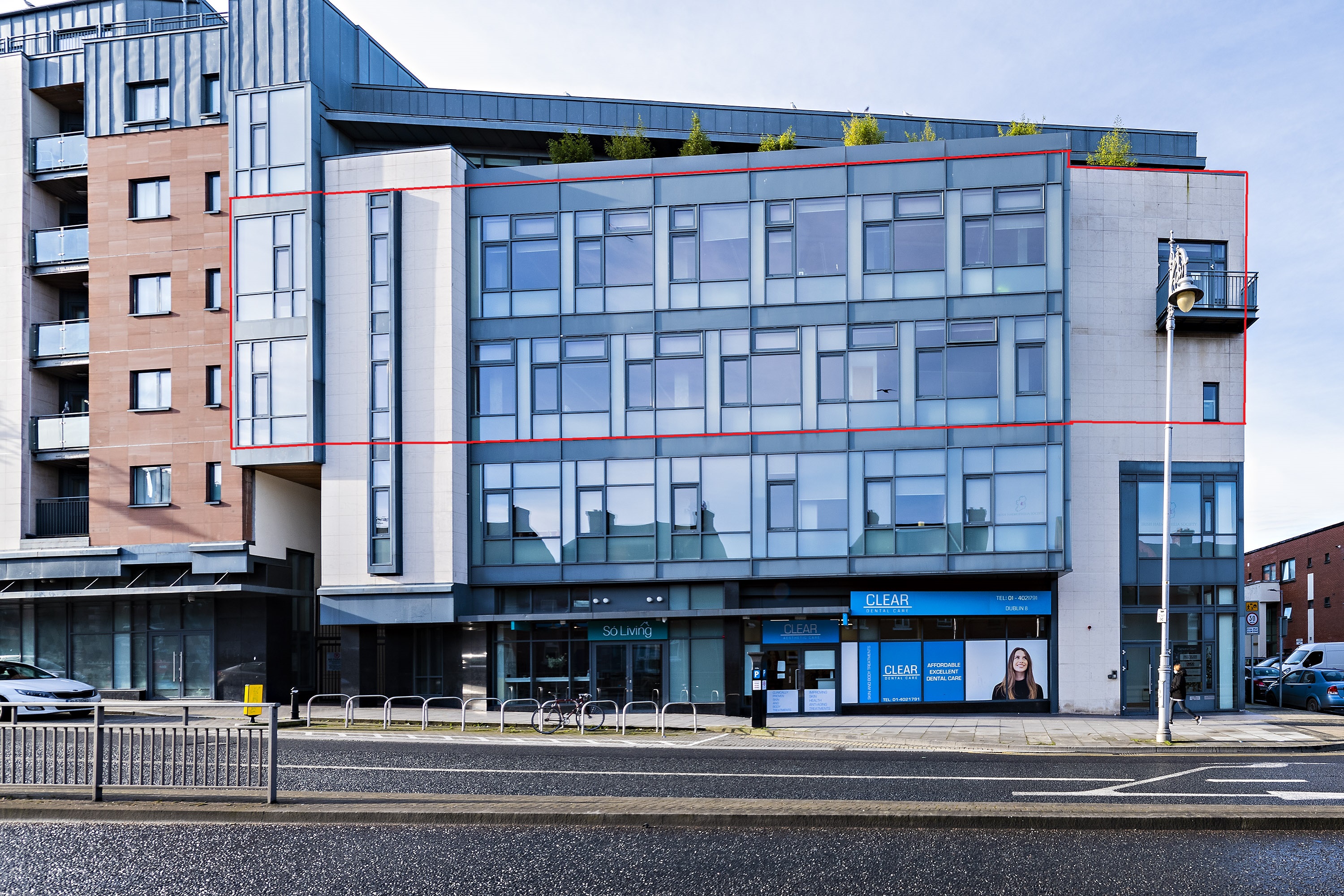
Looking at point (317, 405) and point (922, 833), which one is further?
point (317, 405)

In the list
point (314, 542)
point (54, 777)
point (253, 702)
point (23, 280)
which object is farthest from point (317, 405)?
point (54, 777)

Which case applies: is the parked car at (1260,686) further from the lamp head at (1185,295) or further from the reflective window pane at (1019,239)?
the lamp head at (1185,295)

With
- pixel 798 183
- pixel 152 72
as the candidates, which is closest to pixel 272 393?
pixel 152 72

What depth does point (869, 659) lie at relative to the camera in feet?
99.2

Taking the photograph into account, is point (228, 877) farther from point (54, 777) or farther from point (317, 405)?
point (317, 405)

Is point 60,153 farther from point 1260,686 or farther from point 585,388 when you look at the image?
point 1260,686

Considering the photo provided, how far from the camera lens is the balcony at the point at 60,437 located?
34.0m

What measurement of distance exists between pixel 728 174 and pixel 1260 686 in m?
23.3

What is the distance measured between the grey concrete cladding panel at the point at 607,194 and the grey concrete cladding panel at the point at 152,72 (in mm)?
10891

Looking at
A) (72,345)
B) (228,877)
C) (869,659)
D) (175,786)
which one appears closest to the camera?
(228,877)

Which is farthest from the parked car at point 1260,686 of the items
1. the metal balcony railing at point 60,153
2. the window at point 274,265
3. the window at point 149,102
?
the metal balcony railing at point 60,153

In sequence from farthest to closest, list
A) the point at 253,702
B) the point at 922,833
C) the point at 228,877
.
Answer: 1. the point at 253,702
2. the point at 922,833
3. the point at 228,877

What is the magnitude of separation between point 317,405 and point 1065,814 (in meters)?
24.7

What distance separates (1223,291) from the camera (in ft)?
102
